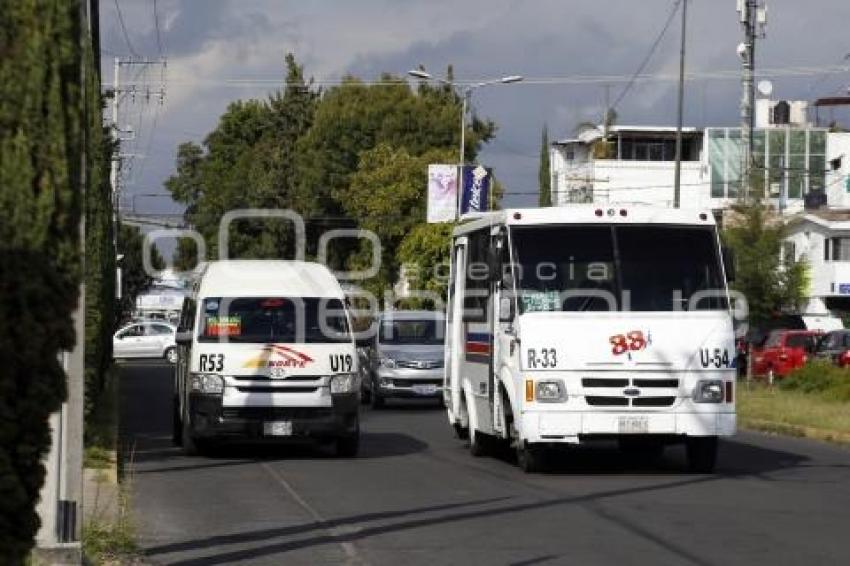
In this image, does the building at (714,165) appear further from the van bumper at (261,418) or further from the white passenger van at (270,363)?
the van bumper at (261,418)

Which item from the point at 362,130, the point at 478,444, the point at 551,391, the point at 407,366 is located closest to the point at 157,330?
the point at 362,130

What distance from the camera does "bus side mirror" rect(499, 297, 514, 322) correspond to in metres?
18.3

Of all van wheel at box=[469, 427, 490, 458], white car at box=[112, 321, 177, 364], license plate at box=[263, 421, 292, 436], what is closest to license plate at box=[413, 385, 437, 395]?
van wheel at box=[469, 427, 490, 458]

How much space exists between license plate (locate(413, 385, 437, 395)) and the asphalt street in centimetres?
968

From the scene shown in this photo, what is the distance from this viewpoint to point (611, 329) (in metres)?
17.9

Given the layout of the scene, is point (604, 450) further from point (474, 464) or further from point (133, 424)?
point (133, 424)

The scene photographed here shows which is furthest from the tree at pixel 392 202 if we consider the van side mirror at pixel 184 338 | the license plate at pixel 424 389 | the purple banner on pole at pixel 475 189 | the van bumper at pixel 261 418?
the van bumper at pixel 261 418

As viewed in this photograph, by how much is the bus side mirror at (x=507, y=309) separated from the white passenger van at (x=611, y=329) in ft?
0.06

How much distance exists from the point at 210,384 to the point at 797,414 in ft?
40.1

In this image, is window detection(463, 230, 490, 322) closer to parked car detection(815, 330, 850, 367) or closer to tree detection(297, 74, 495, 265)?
parked car detection(815, 330, 850, 367)

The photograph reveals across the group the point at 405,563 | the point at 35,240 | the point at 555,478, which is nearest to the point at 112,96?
the point at 555,478

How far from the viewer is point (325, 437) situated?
2117cm

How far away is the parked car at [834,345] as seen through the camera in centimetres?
4091

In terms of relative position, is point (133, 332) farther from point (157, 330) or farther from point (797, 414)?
point (797, 414)
